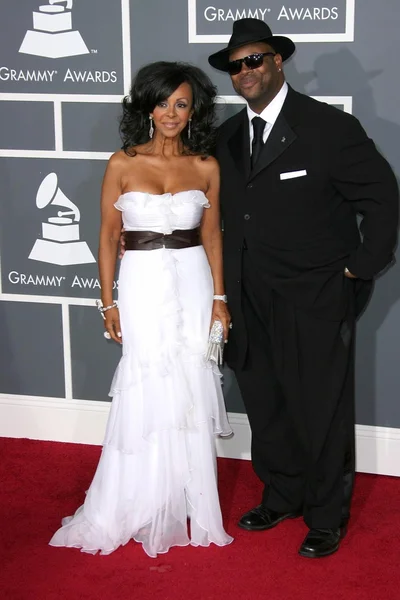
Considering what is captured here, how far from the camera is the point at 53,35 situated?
4.08m

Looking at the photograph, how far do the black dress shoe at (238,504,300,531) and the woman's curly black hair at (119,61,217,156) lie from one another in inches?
56.2

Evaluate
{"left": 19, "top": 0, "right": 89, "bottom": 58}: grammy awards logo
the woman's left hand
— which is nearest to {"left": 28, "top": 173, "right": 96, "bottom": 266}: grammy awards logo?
{"left": 19, "top": 0, "right": 89, "bottom": 58}: grammy awards logo

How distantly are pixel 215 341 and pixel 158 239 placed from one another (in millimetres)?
433

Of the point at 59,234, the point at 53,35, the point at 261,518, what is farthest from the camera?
the point at 59,234

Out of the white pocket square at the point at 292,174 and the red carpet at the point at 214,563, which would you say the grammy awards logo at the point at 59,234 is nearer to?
the red carpet at the point at 214,563

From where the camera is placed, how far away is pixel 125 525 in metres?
3.44

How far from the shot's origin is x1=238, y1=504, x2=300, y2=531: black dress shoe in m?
3.55

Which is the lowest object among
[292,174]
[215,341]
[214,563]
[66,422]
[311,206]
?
[214,563]

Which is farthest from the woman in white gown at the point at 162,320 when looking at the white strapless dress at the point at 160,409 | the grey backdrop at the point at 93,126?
the grey backdrop at the point at 93,126

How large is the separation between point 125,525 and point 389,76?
2083mm

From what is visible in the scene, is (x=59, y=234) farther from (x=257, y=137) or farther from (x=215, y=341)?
(x=257, y=137)

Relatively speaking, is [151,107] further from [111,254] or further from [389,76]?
[389,76]

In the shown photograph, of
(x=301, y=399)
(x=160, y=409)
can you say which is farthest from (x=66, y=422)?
(x=301, y=399)

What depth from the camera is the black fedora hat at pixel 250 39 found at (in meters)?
3.14
